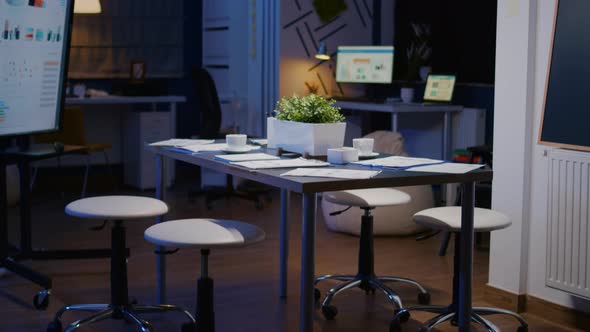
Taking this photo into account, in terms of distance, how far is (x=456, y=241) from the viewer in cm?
357

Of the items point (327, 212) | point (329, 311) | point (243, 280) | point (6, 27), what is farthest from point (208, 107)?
point (329, 311)

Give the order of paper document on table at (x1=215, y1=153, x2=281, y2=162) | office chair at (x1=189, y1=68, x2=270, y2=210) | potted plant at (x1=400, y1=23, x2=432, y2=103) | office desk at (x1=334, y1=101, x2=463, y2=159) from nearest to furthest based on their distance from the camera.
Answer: paper document on table at (x1=215, y1=153, x2=281, y2=162)
office chair at (x1=189, y1=68, x2=270, y2=210)
office desk at (x1=334, y1=101, x2=463, y2=159)
potted plant at (x1=400, y1=23, x2=432, y2=103)

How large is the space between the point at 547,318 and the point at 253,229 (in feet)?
5.30

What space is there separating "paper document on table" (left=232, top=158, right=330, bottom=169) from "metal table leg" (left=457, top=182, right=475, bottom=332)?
0.55 meters

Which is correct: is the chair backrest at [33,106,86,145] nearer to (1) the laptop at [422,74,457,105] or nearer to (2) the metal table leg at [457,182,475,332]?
(1) the laptop at [422,74,457,105]

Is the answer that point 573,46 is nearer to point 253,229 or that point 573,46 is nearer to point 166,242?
point 253,229

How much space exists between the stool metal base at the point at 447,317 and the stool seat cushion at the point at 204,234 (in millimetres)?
888

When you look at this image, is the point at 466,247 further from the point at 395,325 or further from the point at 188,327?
the point at 188,327

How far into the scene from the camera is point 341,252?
526 cm

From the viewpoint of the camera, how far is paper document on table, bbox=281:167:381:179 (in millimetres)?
2861

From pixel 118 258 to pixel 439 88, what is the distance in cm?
451

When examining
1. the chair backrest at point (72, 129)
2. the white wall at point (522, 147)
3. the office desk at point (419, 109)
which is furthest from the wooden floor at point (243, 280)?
the office desk at point (419, 109)

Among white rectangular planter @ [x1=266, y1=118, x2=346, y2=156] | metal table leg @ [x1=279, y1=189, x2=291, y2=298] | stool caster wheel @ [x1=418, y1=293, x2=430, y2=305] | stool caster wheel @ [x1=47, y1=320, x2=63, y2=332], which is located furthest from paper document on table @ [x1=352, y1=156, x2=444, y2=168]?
stool caster wheel @ [x1=47, y1=320, x2=63, y2=332]

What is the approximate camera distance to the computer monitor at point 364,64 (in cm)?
787
